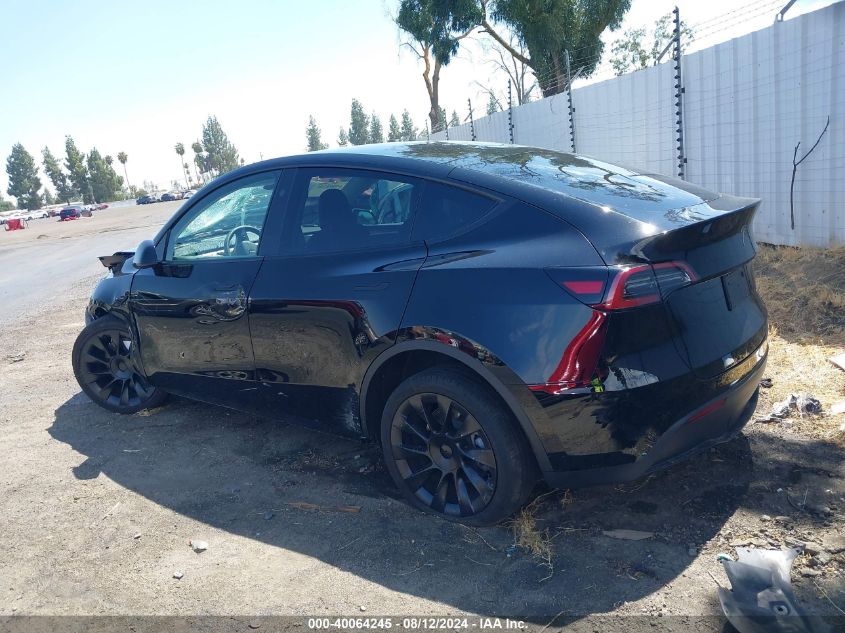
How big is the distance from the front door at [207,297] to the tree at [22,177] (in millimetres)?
133283

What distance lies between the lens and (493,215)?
301 centimetres

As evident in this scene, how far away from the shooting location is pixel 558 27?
2556 centimetres

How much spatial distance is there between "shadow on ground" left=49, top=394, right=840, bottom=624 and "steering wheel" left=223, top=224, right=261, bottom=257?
49.4 inches

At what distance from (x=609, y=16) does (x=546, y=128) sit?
1523cm

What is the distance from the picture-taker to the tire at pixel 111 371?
5039mm

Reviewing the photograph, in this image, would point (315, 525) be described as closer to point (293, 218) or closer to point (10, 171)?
point (293, 218)

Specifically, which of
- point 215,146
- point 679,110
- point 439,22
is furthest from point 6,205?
point 679,110

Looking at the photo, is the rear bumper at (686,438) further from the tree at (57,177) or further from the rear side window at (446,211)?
the tree at (57,177)

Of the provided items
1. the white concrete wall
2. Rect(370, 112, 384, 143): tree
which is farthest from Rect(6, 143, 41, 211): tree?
the white concrete wall

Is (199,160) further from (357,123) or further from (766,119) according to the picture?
(766,119)

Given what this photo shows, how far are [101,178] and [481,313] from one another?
132214 mm

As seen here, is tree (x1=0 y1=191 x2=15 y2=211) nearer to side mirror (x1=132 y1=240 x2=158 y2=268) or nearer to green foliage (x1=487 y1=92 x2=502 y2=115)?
green foliage (x1=487 y1=92 x2=502 y2=115)

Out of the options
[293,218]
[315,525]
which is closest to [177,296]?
[293,218]

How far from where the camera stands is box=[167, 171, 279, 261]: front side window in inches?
157
